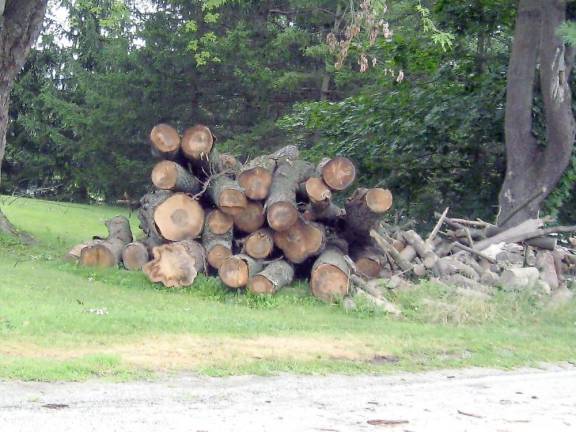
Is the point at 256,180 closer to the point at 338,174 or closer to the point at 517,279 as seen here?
the point at 338,174

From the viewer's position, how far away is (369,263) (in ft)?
43.9

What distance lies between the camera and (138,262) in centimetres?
1393

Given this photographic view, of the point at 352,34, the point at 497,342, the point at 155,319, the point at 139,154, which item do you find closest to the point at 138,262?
the point at 155,319

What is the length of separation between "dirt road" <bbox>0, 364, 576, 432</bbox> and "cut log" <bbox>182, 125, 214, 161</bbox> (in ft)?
19.5

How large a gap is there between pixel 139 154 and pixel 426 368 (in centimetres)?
3107

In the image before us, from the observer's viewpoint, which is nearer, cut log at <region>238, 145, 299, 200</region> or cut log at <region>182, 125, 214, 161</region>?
cut log at <region>238, 145, 299, 200</region>

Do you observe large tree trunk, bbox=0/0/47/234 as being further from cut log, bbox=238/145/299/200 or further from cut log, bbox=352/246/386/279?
cut log, bbox=352/246/386/279

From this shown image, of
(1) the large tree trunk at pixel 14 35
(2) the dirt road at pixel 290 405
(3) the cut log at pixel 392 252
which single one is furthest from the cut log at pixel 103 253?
(2) the dirt road at pixel 290 405

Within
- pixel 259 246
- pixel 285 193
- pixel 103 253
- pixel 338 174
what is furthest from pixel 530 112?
pixel 103 253

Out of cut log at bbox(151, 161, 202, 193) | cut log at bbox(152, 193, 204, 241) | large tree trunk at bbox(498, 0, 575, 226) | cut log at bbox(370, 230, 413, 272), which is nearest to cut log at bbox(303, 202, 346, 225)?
cut log at bbox(370, 230, 413, 272)

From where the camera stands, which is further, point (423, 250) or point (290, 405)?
point (423, 250)

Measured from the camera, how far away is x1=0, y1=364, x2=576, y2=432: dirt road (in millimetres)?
6195

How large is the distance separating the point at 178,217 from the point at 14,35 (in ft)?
21.9

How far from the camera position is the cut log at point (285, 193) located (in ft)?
40.4
